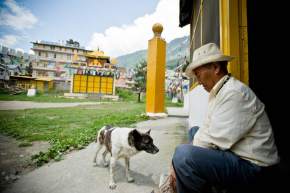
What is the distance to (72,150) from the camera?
4.95m

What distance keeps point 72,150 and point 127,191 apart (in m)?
2.68

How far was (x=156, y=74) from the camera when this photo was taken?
9.92 metres

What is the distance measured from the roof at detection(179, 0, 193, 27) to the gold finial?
3.59 feet

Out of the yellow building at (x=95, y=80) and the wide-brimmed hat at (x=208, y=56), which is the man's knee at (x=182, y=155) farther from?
the yellow building at (x=95, y=80)

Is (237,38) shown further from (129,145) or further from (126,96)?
(126,96)

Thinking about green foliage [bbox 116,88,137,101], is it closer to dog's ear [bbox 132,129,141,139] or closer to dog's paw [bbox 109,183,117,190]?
dog's ear [bbox 132,129,141,139]

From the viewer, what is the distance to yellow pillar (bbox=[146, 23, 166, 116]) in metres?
9.88

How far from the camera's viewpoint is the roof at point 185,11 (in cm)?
813

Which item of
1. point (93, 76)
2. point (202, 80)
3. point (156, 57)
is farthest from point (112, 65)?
point (202, 80)

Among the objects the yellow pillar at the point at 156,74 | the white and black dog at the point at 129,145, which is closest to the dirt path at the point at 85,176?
the white and black dog at the point at 129,145

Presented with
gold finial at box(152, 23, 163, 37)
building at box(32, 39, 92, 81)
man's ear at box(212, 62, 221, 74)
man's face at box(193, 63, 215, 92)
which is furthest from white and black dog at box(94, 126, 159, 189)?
building at box(32, 39, 92, 81)

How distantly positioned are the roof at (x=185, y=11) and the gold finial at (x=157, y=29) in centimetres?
109

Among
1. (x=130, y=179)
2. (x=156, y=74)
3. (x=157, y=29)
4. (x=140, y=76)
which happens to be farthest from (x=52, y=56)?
(x=130, y=179)

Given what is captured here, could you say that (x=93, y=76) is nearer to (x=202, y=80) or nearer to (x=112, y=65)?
(x=112, y=65)
